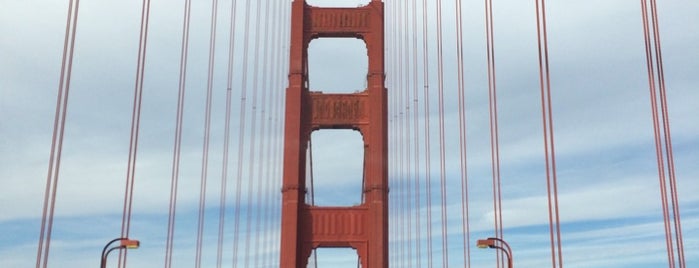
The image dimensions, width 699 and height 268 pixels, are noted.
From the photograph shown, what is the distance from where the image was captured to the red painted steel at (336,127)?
25.2m

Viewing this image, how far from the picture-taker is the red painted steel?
2520cm

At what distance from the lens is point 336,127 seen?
26766mm

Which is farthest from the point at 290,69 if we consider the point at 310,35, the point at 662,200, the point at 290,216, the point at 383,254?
the point at 662,200

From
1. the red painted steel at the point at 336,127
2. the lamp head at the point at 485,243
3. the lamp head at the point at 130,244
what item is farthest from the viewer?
the red painted steel at the point at 336,127

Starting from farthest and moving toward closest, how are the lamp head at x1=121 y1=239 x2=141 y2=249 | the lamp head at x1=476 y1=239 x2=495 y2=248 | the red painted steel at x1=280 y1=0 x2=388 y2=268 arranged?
the red painted steel at x1=280 y1=0 x2=388 y2=268 → the lamp head at x1=476 y1=239 x2=495 y2=248 → the lamp head at x1=121 y1=239 x2=141 y2=249

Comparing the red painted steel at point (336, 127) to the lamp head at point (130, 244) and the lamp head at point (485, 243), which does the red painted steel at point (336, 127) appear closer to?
the lamp head at point (485, 243)

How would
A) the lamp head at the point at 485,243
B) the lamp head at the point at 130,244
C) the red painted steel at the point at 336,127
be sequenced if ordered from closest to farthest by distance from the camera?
the lamp head at the point at 130,244 < the lamp head at the point at 485,243 < the red painted steel at the point at 336,127

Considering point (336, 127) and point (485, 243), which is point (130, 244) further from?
point (336, 127)

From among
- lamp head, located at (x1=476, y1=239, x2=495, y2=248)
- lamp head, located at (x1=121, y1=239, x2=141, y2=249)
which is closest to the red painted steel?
lamp head, located at (x1=476, y1=239, x2=495, y2=248)

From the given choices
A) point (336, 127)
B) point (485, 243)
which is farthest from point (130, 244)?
point (336, 127)

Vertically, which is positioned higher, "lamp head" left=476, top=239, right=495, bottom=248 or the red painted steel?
the red painted steel

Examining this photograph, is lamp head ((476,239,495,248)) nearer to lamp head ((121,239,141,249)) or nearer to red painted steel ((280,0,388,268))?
lamp head ((121,239,141,249))

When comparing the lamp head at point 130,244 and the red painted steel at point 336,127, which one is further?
the red painted steel at point 336,127

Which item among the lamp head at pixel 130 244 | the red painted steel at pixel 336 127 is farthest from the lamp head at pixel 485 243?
the red painted steel at pixel 336 127
